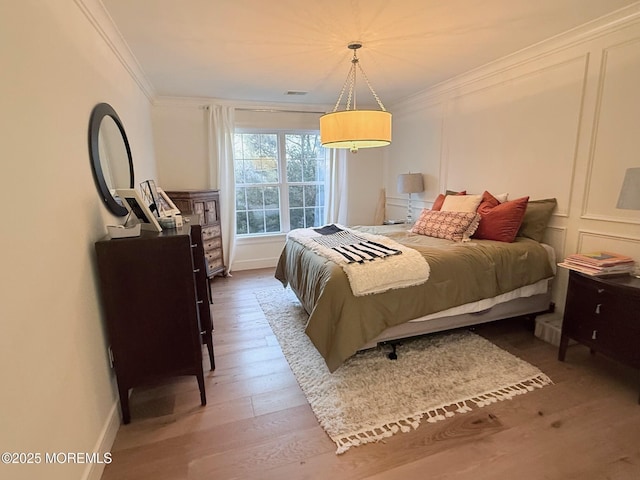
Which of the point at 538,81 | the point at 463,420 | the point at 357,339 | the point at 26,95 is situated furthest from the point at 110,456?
the point at 538,81

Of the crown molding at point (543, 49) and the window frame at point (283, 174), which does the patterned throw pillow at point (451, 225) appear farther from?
the window frame at point (283, 174)

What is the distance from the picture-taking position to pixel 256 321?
325 cm

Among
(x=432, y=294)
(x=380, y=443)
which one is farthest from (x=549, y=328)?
(x=380, y=443)

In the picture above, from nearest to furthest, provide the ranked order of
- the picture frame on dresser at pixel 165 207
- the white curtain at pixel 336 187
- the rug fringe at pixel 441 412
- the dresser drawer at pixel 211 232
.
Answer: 1. the rug fringe at pixel 441 412
2. the picture frame on dresser at pixel 165 207
3. the dresser drawer at pixel 211 232
4. the white curtain at pixel 336 187

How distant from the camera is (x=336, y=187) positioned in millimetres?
5172

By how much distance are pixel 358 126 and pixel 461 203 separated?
1494 millimetres

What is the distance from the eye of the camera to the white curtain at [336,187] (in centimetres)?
509

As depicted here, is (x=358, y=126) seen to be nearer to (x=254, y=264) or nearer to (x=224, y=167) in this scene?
(x=224, y=167)

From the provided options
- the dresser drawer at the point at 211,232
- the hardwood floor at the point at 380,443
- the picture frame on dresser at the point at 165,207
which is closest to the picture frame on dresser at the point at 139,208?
the picture frame on dresser at the point at 165,207

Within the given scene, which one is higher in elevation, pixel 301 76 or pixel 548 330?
pixel 301 76

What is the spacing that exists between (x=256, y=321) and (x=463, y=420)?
2000 millimetres

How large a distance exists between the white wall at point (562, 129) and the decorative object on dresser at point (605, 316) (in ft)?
1.56

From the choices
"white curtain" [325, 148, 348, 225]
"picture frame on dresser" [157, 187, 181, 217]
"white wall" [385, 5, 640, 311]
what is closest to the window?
"white curtain" [325, 148, 348, 225]

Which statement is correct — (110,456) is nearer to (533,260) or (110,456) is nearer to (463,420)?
(463,420)
